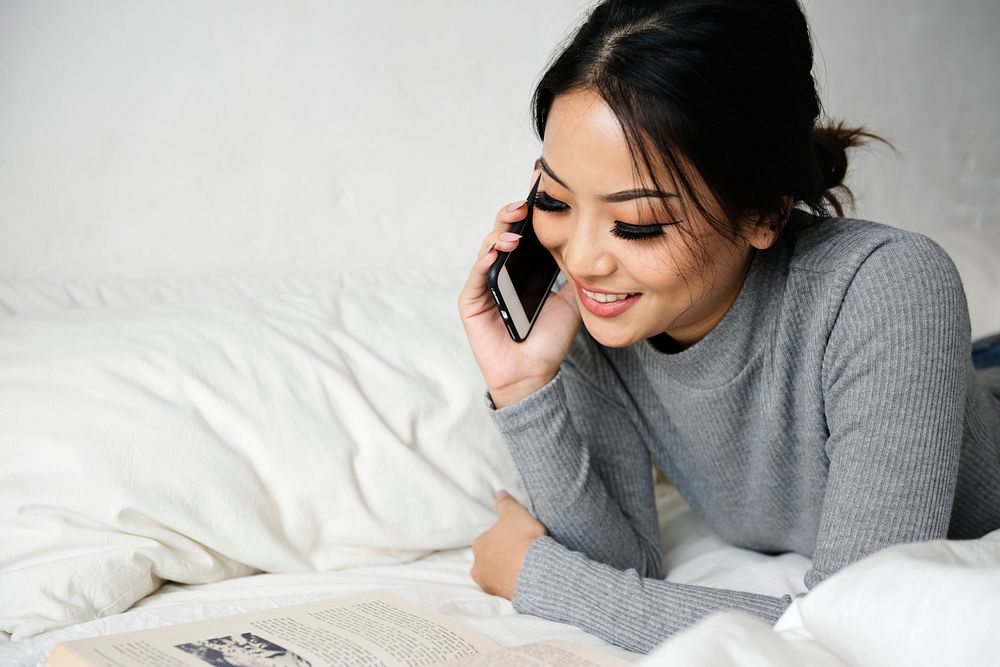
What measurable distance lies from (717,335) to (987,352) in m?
0.78

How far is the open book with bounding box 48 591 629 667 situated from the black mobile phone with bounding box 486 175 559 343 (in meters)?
0.36

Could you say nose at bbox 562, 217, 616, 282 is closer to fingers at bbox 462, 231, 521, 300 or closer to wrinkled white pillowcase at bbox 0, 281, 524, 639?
fingers at bbox 462, 231, 521, 300

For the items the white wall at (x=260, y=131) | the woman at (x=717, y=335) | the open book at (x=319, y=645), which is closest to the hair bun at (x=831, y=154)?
the woman at (x=717, y=335)

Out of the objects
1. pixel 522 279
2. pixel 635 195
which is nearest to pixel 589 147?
pixel 635 195

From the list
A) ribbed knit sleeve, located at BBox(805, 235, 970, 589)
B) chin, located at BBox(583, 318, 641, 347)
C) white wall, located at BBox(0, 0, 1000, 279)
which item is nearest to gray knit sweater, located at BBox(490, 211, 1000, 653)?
ribbed knit sleeve, located at BBox(805, 235, 970, 589)

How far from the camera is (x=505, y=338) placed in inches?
41.3

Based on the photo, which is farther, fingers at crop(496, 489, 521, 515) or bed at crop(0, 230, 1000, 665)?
fingers at crop(496, 489, 521, 515)

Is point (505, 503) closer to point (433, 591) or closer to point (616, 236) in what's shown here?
point (433, 591)

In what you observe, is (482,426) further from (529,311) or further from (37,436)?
(37,436)

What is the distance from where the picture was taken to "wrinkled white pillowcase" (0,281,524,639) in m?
0.88

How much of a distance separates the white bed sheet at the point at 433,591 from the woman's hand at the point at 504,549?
0.02 m

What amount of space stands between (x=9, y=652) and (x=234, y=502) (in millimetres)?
249

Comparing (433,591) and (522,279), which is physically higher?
(522,279)

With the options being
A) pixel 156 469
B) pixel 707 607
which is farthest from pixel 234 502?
pixel 707 607
